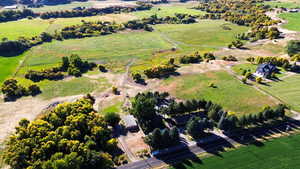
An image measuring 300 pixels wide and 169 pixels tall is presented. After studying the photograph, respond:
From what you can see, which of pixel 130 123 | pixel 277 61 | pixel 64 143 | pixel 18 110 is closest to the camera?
pixel 64 143

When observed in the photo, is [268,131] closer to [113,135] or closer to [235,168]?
[235,168]

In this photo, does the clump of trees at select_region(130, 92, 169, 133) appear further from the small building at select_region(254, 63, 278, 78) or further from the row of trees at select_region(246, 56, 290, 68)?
the row of trees at select_region(246, 56, 290, 68)

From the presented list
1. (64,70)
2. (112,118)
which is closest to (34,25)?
(64,70)

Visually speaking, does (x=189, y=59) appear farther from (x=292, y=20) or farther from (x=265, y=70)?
(x=292, y=20)

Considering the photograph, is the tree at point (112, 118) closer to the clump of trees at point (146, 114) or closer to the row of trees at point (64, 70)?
the clump of trees at point (146, 114)

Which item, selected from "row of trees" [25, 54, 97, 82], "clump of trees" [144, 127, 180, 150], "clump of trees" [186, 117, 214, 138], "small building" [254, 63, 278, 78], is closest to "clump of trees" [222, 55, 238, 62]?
"small building" [254, 63, 278, 78]

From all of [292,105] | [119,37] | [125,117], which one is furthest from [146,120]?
[119,37]

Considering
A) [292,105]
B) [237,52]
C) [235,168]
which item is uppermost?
[237,52]
